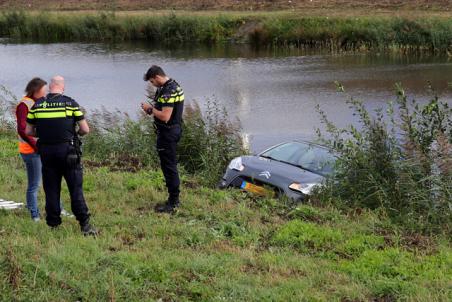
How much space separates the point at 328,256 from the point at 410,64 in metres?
26.4

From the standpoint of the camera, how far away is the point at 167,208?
8352 millimetres

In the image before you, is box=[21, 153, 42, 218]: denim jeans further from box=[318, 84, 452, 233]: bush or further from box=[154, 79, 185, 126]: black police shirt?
box=[318, 84, 452, 233]: bush

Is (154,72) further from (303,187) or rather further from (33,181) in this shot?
(303,187)

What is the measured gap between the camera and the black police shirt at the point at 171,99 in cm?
803

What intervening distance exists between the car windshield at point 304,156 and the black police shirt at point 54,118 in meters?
5.31

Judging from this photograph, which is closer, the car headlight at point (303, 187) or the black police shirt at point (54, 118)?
the black police shirt at point (54, 118)

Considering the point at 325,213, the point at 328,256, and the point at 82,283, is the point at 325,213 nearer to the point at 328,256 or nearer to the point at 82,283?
the point at 328,256

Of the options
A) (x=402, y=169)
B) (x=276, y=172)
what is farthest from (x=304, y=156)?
(x=402, y=169)

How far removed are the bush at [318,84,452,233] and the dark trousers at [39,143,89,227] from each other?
3788mm

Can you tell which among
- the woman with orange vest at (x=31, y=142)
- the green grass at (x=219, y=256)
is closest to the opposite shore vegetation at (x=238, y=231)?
the green grass at (x=219, y=256)

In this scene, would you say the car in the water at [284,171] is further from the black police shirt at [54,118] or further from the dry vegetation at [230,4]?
the dry vegetation at [230,4]

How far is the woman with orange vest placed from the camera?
290 inches

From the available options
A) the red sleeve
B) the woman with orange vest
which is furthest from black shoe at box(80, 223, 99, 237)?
the red sleeve

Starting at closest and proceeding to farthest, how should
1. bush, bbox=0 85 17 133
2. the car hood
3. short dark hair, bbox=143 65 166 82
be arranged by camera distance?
short dark hair, bbox=143 65 166 82, the car hood, bush, bbox=0 85 17 133
